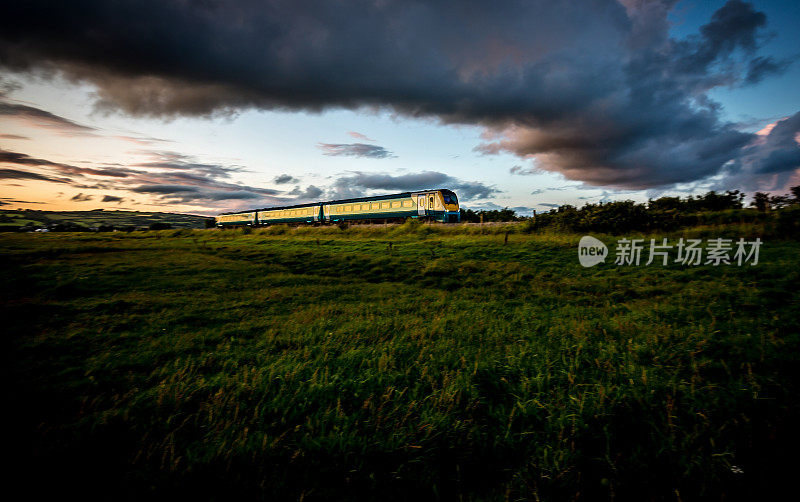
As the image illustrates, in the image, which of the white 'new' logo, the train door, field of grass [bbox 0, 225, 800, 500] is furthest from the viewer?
the train door

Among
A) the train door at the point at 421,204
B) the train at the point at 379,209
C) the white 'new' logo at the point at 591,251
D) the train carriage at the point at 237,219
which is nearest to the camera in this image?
the white 'new' logo at the point at 591,251

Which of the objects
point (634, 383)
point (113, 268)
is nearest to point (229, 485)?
point (634, 383)

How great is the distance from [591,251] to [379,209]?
24832 mm

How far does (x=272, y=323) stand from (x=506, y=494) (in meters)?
5.15

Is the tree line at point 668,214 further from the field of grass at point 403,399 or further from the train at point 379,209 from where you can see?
the field of grass at point 403,399

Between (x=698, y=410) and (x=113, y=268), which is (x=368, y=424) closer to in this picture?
(x=698, y=410)

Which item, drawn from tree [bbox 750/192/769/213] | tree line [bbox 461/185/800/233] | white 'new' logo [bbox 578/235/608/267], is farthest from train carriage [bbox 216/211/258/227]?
tree [bbox 750/192/769/213]

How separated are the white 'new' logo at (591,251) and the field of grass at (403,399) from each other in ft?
20.2

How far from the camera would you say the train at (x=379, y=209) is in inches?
1260

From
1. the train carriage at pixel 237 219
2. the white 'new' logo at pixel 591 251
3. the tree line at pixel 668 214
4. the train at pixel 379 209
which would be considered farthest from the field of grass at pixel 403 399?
the train carriage at pixel 237 219

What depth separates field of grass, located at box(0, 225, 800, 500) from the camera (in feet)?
6.91

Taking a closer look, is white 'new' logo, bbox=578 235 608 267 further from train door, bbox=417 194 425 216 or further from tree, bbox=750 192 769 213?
train door, bbox=417 194 425 216

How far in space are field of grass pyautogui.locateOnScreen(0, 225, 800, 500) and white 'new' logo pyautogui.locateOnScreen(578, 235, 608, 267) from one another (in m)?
6.17

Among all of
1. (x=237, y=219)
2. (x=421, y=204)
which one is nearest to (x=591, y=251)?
(x=421, y=204)
